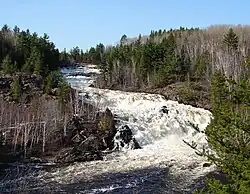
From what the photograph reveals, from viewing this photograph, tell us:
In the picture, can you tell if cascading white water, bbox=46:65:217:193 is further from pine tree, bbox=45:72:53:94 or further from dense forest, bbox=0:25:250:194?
dense forest, bbox=0:25:250:194

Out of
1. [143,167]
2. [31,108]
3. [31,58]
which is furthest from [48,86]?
[143,167]

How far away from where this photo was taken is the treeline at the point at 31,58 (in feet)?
215

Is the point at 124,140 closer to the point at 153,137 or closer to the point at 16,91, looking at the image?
the point at 153,137

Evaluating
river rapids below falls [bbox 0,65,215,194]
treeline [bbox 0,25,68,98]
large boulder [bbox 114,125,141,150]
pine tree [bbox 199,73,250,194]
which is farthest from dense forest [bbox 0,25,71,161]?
pine tree [bbox 199,73,250,194]

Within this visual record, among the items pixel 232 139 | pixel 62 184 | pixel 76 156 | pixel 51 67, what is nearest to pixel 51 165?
pixel 76 156

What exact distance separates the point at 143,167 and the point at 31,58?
45156 millimetres

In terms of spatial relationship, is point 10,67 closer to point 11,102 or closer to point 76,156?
point 11,102

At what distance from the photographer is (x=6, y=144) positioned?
4466 cm

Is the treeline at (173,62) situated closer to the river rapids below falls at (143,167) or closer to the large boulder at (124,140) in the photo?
the river rapids below falls at (143,167)

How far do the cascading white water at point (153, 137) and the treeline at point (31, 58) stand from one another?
613cm

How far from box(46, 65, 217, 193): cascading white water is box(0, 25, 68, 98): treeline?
6130 millimetres

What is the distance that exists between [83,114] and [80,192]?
24.6 metres

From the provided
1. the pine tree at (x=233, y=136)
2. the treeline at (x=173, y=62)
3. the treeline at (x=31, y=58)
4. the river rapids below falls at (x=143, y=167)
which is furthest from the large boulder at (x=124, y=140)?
the pine tree at (x=233, y=136)

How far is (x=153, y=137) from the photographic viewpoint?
48.5 meters
